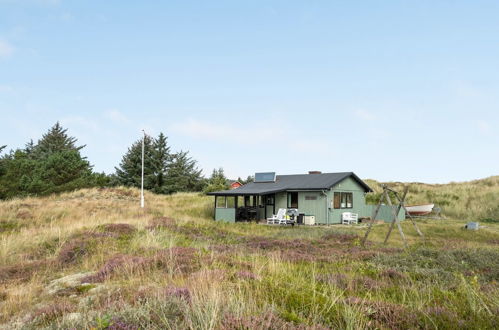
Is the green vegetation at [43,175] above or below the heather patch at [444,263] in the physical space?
above

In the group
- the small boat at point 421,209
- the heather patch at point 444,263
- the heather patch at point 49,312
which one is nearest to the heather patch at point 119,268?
the heather patch at point 49,312

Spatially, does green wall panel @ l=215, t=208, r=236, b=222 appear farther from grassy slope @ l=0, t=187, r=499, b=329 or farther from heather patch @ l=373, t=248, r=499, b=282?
heather patch @ l=373, t=248, r=499, b=282

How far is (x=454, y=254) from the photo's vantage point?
1023 centimetres

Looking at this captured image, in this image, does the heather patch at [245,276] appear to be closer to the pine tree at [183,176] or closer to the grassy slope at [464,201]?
→ the grassy slope at [464,201]

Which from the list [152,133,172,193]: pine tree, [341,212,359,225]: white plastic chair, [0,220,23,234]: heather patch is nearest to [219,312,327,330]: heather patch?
[0,220,23,234]: heather patch

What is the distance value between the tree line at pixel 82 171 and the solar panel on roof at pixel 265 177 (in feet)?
43.2

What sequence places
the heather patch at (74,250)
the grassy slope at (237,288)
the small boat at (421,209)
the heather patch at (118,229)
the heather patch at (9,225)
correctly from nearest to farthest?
the grassy slope at (237,288)
the heather patch at (74,250)
the heather patch at (118,229)
the heather patch at (9,225)
the small boat at (421,209)

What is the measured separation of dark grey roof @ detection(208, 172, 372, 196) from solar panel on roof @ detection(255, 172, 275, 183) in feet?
1.28

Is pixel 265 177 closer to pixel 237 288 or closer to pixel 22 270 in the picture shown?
pixel 22 270

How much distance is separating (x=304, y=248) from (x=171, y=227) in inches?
298

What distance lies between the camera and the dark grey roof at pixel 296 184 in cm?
2630

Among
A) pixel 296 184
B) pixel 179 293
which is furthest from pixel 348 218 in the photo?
pixel 179 293

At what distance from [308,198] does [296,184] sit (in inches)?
75.1

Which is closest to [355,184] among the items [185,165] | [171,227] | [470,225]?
[470,225]
